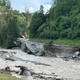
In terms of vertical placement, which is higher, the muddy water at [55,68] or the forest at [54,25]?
the forest at [54,25]

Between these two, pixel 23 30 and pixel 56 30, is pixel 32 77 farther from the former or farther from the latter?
pixel 23 30

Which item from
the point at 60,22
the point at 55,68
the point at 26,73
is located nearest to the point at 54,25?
the point at 60,22

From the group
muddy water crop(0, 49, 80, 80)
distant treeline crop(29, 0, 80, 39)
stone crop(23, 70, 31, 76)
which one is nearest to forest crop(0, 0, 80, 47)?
distant treeline crop(29, 0, 80, 39)

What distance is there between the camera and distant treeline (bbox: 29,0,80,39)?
3878 centimetres

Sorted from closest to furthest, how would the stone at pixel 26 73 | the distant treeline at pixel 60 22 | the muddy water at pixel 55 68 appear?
the stone at pixel 26 73 < the muddy water at pixel 55 68 < the distant treeline at pixel 60 22

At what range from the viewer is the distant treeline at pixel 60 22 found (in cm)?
3878

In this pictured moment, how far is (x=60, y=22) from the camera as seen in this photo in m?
45.3

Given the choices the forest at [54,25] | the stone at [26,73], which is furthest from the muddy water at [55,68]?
the forest at [54,25]

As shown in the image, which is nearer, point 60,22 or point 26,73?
point 26,73

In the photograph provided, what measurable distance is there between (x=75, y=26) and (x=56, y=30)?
7797mm

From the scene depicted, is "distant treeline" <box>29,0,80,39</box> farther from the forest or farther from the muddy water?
the muddy water

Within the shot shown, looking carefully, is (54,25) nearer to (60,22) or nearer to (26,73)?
(60,22)

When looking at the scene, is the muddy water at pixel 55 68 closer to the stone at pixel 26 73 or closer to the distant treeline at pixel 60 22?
the stone at pixel 26 73

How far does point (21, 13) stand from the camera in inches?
4941
